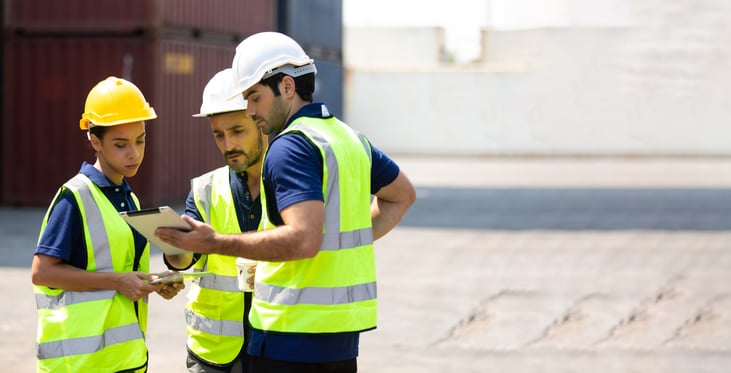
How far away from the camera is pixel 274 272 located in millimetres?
3586

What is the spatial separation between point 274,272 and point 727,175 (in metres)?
27.2

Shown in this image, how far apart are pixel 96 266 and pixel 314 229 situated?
85 centimetres

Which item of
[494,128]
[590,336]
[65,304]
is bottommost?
[494,128]

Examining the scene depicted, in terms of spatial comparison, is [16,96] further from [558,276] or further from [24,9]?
[558,276]

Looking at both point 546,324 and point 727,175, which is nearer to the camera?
point 546,324

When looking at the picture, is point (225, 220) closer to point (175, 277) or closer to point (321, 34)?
point (175, 277)

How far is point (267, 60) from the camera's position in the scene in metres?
3.58

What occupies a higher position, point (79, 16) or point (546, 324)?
point (79, 16)

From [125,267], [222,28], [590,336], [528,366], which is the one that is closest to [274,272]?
[125,267]

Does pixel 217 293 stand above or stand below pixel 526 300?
above

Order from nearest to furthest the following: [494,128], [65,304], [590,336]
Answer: [65,304] < [590,336] < [494,128]

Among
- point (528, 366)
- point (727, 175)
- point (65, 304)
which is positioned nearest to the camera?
point (65, 304)

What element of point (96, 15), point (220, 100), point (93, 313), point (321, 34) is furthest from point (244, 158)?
point (321, 34)

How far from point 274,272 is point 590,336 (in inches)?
220
